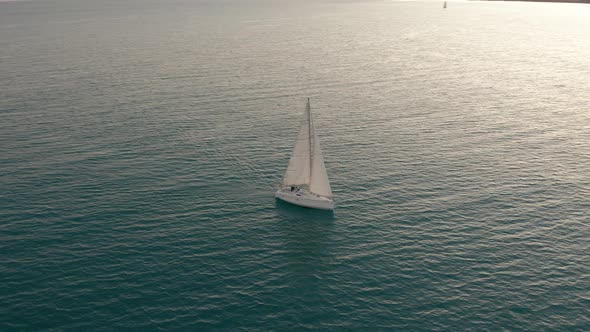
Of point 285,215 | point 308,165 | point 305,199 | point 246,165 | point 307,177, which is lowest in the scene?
point 285,215

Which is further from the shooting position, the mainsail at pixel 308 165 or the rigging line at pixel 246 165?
the rigging line at pixel 246 165

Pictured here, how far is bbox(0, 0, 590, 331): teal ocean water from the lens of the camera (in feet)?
217

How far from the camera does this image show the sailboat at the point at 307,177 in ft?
302

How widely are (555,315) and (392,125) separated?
7367 cm

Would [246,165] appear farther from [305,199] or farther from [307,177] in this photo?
[305,199]

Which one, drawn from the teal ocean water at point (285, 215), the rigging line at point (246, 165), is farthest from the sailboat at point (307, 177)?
the rigging line at point (246, 165)

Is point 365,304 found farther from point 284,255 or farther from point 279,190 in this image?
point 279,190

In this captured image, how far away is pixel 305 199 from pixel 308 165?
6.25m

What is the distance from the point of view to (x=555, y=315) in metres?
64.9

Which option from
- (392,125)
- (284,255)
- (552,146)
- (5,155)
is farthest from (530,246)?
(5,155)

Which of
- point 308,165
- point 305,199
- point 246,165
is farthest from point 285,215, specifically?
point 246,165

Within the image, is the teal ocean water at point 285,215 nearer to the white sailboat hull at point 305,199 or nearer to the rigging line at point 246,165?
the rigging line at point 246,165

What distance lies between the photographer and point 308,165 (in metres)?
94.5

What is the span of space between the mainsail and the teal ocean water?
178 inches
